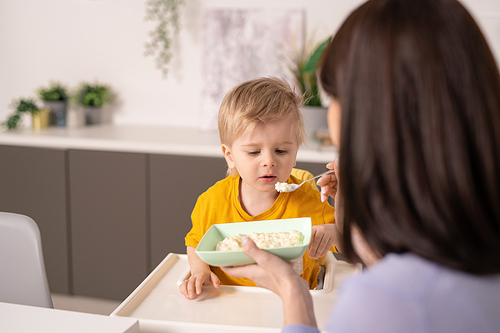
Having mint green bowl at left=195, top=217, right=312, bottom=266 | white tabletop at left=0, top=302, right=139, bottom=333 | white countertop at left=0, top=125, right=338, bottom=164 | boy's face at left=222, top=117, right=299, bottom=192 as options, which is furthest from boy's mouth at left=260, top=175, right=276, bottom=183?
white countertop at left=0, top=125, right=338, bottom=164

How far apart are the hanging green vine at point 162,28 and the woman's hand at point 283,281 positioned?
204cm

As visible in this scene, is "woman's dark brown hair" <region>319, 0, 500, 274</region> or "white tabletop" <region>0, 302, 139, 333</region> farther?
"white tabletop" <region>0, 302, 139, 333</region>

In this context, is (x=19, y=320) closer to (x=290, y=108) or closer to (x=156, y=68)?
(x=290, y=108)

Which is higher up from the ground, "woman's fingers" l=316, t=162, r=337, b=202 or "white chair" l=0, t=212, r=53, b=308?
"woman's fingers" l=316, t=162, r=337, b=202

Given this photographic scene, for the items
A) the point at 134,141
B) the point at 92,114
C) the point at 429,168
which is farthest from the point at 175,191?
the point at 429,168

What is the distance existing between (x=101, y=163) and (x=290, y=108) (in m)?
1.39

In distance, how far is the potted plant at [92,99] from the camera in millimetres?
2721

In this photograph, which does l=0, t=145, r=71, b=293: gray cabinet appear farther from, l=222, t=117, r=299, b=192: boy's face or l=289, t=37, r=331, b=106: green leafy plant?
l=222, t=117, r=299, b=192: boy's face

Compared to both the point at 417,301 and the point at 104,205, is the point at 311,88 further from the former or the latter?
the point at 417,301

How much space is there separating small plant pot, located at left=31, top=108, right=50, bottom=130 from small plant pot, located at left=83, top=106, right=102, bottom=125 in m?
0.23

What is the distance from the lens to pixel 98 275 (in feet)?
8.06

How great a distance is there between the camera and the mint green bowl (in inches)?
34.8

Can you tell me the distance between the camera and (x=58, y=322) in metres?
0.87

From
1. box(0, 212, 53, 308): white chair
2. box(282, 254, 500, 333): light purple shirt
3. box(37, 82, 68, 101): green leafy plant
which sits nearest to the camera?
box(282, 254, 500, 333): light purple shirt
